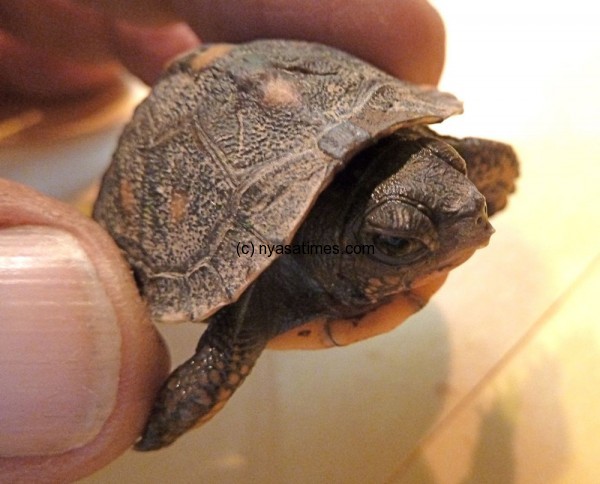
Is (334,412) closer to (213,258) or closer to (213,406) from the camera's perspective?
(213,406)

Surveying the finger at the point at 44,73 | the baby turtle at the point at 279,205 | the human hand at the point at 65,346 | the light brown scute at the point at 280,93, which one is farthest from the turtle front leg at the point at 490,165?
the finger at the point at 44,73

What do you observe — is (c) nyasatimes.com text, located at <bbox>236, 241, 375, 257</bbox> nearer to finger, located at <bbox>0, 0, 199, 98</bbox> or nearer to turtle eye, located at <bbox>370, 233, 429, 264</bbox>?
turtle eye, located at <bbox>370, 233, 429, 264</bbox>

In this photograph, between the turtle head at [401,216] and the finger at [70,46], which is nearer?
the turtle head at [401,216]

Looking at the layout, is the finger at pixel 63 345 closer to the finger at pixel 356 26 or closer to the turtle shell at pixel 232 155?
the turtle shell at pixel 232 155

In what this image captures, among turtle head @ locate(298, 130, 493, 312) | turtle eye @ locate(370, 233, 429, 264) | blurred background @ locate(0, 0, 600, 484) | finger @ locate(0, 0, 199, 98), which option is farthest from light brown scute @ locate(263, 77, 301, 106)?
finger @ locate(0, 0, 199, 98)

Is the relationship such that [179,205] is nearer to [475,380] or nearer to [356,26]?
[356,26]

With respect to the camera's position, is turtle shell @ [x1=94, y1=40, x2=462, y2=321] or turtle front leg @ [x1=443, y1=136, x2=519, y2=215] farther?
turtle front leg @ [x1=443, y1=136, x2=519, y2=215]

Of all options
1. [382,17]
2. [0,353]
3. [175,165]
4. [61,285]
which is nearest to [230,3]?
[382,17]

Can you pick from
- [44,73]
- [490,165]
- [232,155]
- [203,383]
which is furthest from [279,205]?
[44,73]
